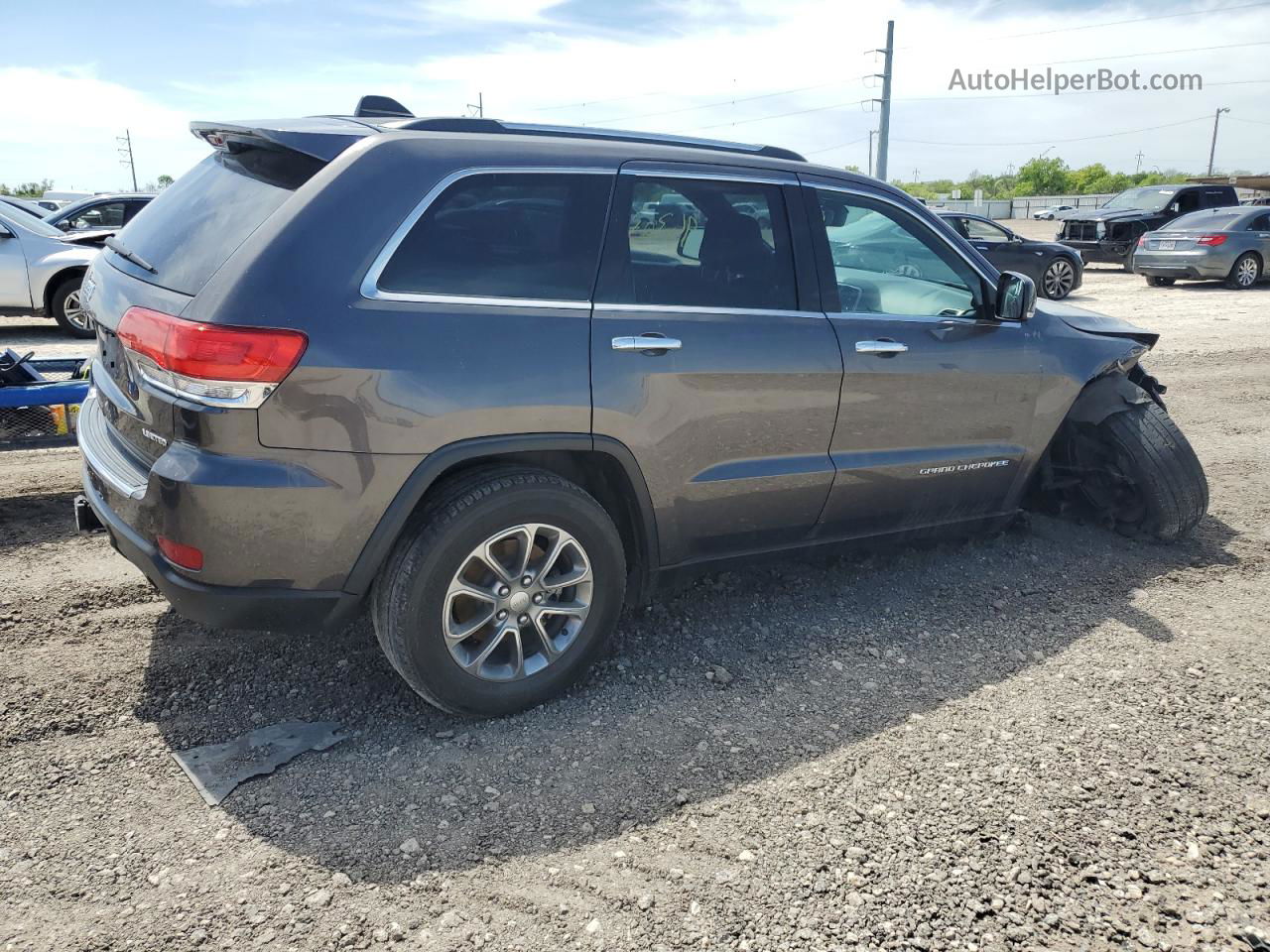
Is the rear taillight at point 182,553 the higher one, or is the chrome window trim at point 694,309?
the chrome window trim at point 694,309

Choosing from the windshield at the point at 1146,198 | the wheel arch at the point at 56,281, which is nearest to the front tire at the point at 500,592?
the wheel arch at the point at 56,281

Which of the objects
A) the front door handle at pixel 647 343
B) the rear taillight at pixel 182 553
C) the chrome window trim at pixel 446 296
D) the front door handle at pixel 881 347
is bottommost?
the rear taillight at pixel 182 553

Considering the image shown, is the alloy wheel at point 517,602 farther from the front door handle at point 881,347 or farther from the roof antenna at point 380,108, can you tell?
the roof antenna at point 380,108

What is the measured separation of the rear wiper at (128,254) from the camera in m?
3.23

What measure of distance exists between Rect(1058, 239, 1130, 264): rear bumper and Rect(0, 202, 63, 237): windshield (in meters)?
18.2

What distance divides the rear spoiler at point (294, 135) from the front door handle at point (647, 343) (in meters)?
1.04

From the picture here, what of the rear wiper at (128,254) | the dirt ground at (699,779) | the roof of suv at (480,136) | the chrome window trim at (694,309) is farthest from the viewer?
the chrome window trim at (694,309)

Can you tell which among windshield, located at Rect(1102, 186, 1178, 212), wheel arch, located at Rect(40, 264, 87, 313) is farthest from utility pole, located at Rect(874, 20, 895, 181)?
wheel arch, located at Rect(40, 264, 87, 313)

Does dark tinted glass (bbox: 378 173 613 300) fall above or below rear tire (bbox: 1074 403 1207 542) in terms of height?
above

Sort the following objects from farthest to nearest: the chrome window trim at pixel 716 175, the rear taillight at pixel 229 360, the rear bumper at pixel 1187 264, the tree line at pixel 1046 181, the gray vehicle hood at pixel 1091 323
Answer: the tree line at pixel 1046 181
the rear bumper at pixel 1187 264
the gray vehicle hood at pixel 1091 323
the chrome window trim at pixel 716 175
the rear taillight at pixel 229 360

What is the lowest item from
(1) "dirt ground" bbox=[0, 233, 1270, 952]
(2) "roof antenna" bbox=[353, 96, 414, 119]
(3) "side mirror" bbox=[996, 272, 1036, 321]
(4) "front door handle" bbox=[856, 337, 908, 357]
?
(1) "dirt ground" bbox=[0, 233, 1270, 952]

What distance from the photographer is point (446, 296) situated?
3053mm

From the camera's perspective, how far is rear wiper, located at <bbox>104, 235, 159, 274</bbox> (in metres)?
3.23

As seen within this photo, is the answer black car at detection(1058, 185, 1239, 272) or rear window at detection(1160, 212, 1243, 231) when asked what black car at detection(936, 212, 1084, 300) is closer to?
rear window at detection(1160, 212, 1243, 231)
